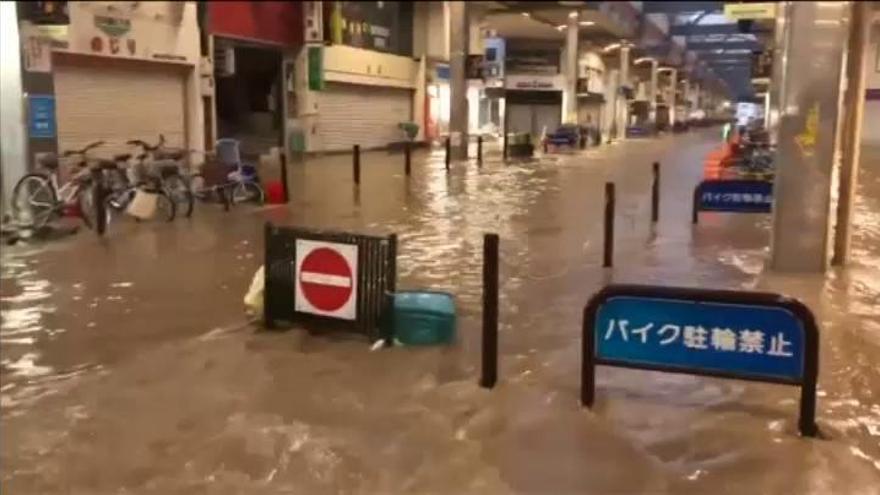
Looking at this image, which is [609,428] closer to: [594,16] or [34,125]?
[594,16]

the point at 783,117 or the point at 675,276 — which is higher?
the point at 783,117

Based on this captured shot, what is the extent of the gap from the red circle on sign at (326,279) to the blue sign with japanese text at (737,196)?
6.12 m

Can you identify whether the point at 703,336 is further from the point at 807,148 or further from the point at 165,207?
the point at 165,207

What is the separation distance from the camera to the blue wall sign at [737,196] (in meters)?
10.7

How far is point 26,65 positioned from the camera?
12492mm

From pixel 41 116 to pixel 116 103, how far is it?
4906 mm

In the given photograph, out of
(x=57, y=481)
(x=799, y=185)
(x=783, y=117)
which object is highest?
(x=783, y=117)

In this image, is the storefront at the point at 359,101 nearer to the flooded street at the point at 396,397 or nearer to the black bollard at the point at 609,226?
the black bollard at the point at 609,226

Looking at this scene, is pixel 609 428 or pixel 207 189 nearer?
pixel 609 428

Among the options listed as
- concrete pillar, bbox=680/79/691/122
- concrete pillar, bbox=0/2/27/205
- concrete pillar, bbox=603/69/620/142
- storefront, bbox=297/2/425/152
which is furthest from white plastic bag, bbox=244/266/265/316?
concrete pillar, bbox=680/79/691/122

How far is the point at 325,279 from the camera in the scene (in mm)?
6293

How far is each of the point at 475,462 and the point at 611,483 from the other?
0.63 metres

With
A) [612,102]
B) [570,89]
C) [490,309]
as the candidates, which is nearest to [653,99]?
[612,102]

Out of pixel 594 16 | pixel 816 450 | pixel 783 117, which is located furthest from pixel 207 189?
pixel 594 16
